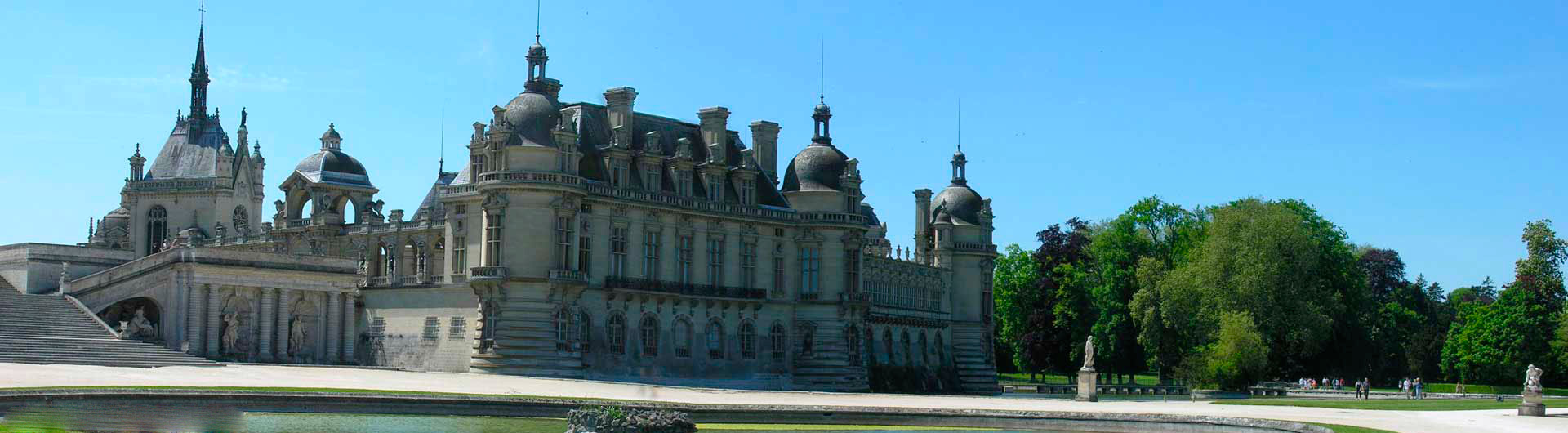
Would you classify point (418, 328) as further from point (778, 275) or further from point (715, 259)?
point (778, 275)

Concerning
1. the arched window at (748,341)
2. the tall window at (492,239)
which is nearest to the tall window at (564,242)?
the tall window at (492,239)

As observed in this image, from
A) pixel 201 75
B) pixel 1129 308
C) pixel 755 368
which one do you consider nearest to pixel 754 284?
pixel 755 368

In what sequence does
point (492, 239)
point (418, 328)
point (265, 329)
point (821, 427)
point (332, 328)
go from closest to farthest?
point (821, 427), point (492, 239), point (265, 329), point (418, 328), point (332, 328)

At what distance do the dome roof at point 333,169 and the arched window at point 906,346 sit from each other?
2687 cm

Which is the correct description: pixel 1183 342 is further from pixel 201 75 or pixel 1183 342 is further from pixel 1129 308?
pixel 201 75

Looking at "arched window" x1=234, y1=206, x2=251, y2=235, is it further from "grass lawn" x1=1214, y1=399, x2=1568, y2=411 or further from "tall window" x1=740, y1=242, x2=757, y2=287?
"grass lawn" x1=1214, y1=399, x2=1568, y2=411

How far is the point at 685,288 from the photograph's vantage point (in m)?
74.2

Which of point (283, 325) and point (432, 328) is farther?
point (283, 325)

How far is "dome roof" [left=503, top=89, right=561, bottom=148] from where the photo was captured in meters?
67.0

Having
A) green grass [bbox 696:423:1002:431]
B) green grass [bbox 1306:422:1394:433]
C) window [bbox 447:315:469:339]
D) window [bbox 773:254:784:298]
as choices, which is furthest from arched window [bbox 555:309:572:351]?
green grass [bbox 1306:422:1394:433]

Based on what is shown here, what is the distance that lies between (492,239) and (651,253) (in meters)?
8.06

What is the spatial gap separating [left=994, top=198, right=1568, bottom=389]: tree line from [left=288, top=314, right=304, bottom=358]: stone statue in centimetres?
4014

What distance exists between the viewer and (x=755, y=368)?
77562mm

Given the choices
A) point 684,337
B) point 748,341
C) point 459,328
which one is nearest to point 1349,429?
point 459,328
